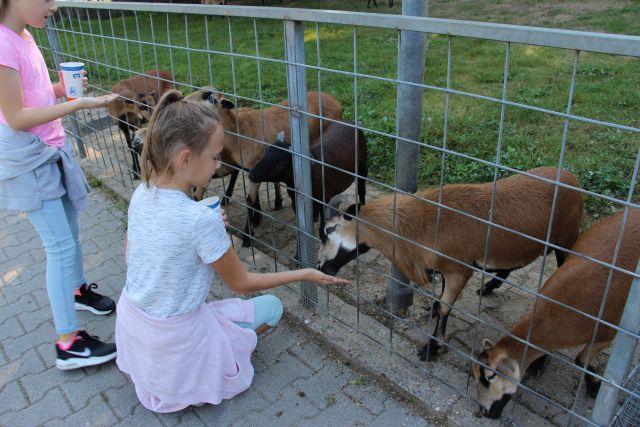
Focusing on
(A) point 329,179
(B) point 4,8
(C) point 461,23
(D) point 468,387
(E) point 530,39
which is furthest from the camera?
(A) point 329,179

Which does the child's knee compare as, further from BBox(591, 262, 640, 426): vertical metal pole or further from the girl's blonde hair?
BBox(591, 262, 640, 426): vertical metal pole

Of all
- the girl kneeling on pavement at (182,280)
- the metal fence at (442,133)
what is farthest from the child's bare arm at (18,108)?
the metal fence at (442,133)

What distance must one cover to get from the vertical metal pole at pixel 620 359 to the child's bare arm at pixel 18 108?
2.86 metres

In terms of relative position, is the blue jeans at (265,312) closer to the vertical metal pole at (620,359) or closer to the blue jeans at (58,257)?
the blue jeans at (58,257)

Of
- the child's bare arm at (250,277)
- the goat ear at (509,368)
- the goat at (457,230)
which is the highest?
the child's bare arm at (250,277)

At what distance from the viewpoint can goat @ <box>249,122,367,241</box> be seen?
4.44 meters

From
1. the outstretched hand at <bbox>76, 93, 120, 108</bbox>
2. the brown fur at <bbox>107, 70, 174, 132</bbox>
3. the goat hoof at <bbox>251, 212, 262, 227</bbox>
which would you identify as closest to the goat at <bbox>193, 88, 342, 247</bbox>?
the goat hoof at <bbox>251, 212, 262, 227</bbox>

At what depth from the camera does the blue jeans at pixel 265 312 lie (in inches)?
125

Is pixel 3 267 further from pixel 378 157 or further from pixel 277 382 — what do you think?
pixel 378 157

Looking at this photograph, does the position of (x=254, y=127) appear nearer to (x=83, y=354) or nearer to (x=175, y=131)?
(x=83, y=354)

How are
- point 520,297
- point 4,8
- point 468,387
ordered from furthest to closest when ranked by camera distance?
point 520,297, point 468,387, point 4,8

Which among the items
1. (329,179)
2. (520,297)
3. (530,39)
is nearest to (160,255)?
(530,39)

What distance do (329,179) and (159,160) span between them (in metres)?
2.38

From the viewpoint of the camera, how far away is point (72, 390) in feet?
10.4
